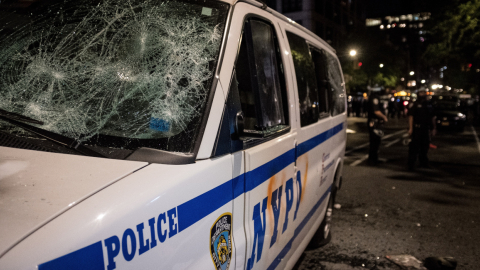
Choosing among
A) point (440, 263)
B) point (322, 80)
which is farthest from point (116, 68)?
point (440, 263)

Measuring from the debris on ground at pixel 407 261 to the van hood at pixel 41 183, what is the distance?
3.24 metres

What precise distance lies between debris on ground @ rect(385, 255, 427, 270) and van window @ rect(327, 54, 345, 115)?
163cm

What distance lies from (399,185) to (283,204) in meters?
5.37

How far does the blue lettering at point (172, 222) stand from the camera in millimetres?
1307

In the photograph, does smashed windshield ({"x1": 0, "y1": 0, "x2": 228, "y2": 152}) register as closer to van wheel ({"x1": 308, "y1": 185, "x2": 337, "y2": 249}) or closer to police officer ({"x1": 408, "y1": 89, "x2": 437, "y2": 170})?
van wheel ({"x1": 308, "y1": 185, "x2": 337, "y2": 249})

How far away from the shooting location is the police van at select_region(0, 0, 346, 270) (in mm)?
1138

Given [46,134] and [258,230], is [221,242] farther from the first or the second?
[46,134]

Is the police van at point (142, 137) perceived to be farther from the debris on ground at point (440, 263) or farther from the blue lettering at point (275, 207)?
the debris on ground at point (440, 263)

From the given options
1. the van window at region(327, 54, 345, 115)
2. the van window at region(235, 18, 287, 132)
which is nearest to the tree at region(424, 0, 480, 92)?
the van window at region(327, 54, 345, 115)

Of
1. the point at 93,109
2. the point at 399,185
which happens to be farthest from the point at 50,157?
the point at 399,185

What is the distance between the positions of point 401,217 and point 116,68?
463cm

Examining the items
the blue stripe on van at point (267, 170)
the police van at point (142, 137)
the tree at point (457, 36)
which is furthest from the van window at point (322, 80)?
the tree at point (457, 36)

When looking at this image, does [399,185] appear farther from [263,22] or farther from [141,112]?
[141,112]

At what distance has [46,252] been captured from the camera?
100 centimetres
